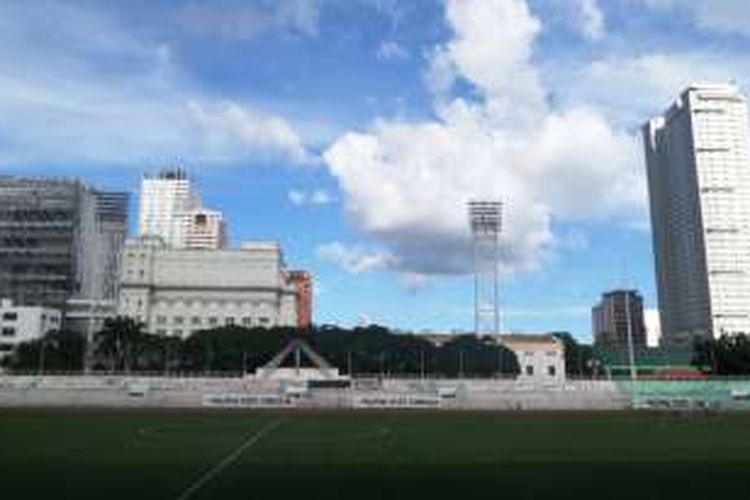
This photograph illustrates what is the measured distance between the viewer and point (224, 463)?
27.2 meters

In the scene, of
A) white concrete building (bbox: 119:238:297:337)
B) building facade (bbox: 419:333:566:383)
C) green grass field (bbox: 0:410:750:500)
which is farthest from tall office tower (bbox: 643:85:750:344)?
green grass field (bbox: 0:410:750:500)

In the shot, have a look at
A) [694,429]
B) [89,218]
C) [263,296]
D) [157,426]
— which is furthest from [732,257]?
[157,426]

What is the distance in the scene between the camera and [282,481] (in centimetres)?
2261

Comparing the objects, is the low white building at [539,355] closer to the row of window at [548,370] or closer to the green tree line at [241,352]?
the row of window at [548,370]

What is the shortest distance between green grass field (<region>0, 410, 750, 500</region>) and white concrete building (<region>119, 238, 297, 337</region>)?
139861mm

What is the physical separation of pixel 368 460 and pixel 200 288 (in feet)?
544

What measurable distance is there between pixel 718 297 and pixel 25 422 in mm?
162866

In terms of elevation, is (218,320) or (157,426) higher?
(218,320)

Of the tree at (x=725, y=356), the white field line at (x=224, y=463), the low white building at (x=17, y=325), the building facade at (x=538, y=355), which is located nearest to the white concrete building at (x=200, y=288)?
the low white building at (x=17, y=325)

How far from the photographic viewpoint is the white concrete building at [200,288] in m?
189

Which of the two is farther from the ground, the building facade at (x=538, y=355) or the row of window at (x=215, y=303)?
the row of window at (x=215, y=303)

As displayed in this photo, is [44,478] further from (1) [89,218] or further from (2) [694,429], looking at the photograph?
(1) [89,218]

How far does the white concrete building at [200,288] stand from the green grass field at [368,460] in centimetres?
13986

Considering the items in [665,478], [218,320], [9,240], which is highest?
[9,240]
